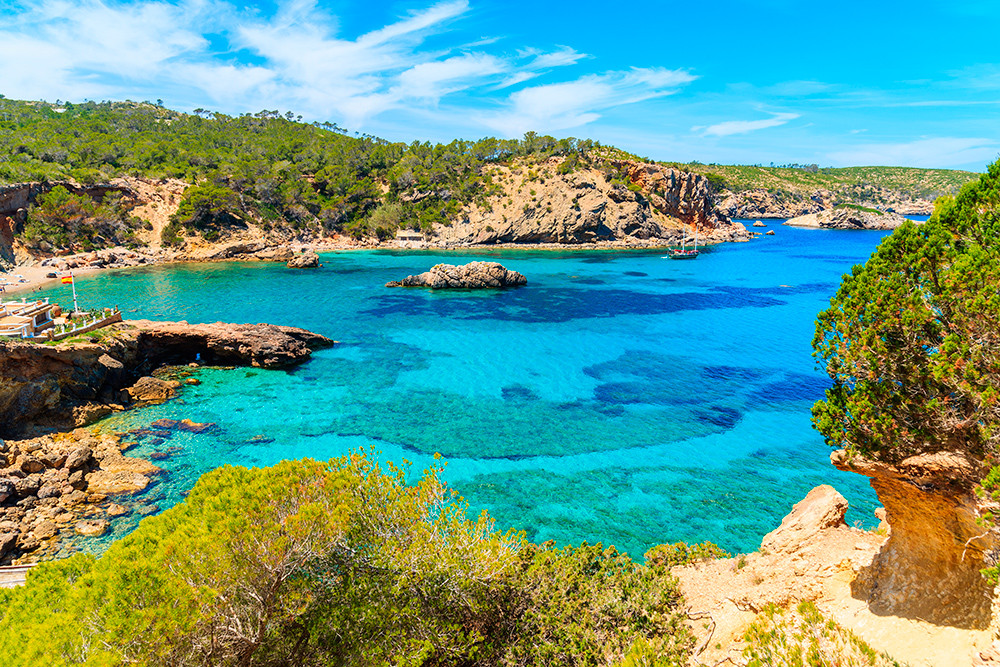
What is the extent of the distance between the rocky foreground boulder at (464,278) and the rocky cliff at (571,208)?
1536 inches

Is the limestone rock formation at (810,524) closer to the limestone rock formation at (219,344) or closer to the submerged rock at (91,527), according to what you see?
the submerged rock at (91,527)

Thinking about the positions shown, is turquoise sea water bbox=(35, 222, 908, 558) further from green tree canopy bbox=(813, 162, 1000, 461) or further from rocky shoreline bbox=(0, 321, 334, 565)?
green tree canopy bbox=(813, 162, 1000, 461)

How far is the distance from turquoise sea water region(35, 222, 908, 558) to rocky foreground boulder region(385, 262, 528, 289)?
4.29 metres

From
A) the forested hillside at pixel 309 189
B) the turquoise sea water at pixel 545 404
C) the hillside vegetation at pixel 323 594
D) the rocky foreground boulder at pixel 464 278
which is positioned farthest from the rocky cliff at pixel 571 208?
the hillside vegetation at pixel 323 594

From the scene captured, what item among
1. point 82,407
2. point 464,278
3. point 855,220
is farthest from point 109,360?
point 855,220

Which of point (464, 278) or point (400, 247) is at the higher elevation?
point (400, 247)

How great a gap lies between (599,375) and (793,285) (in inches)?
1833

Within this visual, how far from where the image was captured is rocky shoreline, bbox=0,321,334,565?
53.7 feet

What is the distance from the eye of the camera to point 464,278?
6228 cm

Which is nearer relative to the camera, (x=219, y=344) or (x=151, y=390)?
(x=151, y=390)

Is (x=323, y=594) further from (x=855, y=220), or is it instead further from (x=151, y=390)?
(x=855, y=220)

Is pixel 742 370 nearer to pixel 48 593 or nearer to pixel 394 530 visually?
pixel 394 530

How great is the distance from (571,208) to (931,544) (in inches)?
3826

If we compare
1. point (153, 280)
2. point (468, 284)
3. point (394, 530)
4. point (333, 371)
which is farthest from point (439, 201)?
point (394, 530)
